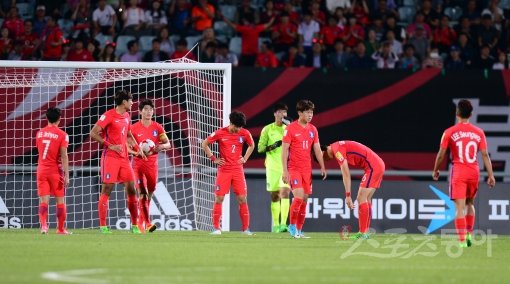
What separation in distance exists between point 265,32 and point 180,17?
1806mm

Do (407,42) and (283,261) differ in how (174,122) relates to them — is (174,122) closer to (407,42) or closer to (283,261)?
(407,42)

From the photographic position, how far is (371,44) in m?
24.0

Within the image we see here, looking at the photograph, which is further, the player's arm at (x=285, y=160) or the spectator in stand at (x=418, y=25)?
the spectator in stand at (x=418, y=25)

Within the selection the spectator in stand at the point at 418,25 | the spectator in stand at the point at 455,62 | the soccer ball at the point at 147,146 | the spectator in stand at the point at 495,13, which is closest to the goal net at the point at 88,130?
the soccer ball at the point at 147,146

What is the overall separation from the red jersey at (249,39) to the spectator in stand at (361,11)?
257 centimetres

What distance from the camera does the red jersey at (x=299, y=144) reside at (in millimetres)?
17031

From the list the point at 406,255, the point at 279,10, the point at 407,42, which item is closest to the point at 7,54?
the point at 279,10

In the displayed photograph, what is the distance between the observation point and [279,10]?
82.4ft

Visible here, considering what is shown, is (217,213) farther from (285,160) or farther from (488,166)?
(488,166)

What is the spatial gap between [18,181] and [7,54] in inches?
139

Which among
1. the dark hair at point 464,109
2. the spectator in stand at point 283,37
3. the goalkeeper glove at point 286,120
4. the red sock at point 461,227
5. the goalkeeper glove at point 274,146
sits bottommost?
the red sock at point 461,227

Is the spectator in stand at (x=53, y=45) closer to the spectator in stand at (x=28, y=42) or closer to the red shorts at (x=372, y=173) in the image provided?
the spectator in stand at (x=28, y=42)

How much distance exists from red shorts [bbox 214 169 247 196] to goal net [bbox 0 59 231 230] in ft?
7.46

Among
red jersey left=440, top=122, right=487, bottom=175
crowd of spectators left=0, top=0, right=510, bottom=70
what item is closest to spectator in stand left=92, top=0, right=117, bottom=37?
crowd of spectators left=0, top=0, right=510, bottom=70
